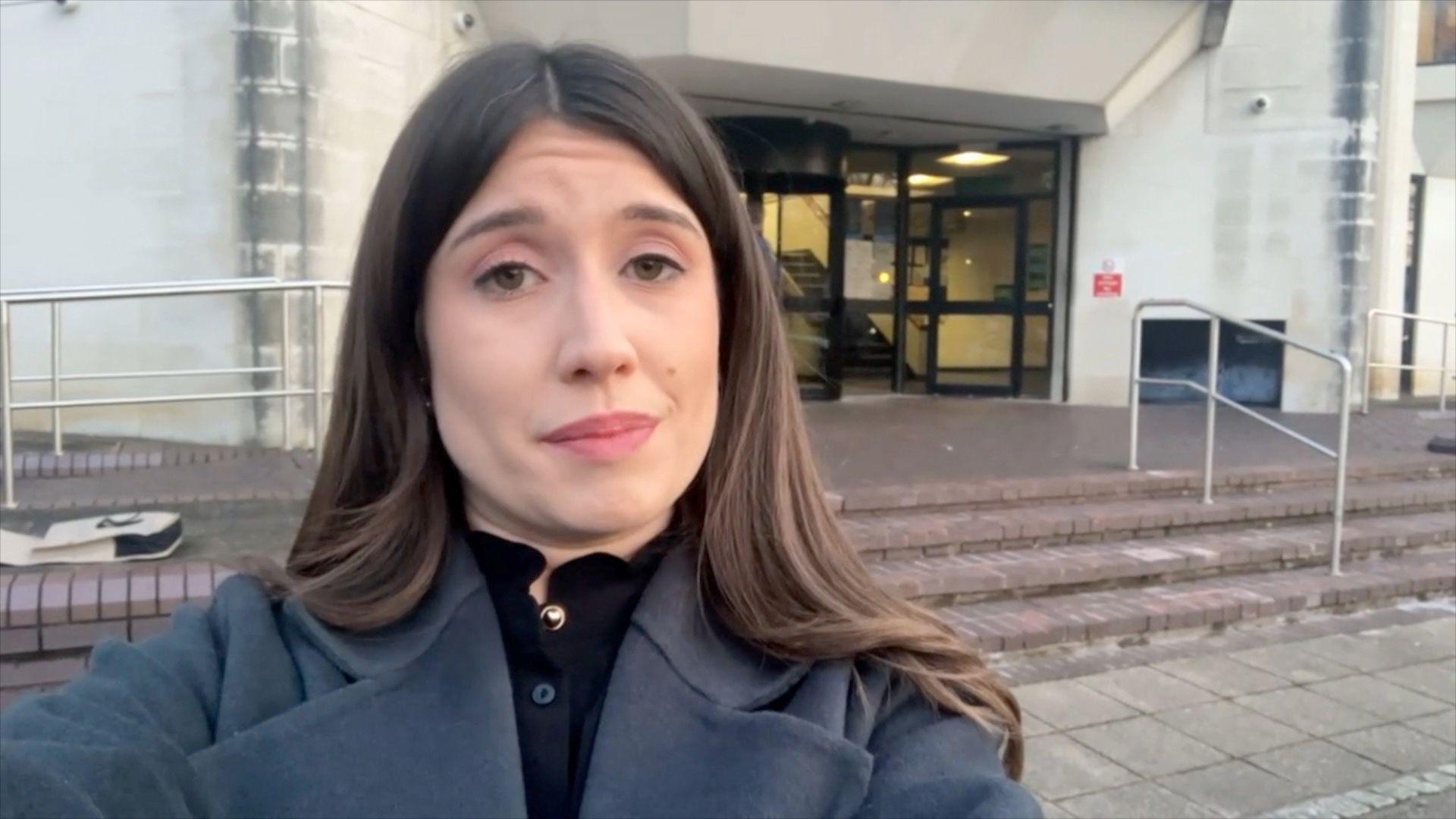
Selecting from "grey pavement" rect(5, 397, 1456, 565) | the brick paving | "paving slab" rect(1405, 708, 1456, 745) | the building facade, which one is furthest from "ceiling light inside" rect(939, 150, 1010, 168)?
"paving slab" rect(1405, 708, 1456, 745)

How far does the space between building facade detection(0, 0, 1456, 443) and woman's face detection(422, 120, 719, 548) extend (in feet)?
17.5

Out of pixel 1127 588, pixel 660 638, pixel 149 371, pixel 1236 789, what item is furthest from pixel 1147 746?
pixel 149 371

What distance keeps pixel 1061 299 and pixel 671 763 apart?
10763 millimetres

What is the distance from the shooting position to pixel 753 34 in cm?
810

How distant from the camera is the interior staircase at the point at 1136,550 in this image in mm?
4941

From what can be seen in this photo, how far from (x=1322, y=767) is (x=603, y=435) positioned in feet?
11.6

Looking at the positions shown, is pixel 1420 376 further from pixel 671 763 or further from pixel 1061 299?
pixel 671 763

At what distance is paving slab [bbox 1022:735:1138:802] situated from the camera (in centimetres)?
359

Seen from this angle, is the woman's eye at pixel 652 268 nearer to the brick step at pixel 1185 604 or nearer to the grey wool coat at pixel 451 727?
the grey wool coat at pixel 451 727

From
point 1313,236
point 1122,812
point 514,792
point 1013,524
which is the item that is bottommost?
point 1122,812

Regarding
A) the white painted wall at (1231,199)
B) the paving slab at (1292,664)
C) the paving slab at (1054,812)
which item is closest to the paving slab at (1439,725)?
the paving slab at (1292,664)

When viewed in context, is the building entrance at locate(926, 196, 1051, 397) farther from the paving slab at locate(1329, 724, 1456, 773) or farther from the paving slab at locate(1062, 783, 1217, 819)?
the paving slab at locate(1062, 783, 1217, 819)

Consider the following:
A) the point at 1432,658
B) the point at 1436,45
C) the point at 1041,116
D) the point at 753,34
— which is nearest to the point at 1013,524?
the point at 1432,658

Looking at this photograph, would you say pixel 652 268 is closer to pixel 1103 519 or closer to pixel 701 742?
pixel 701 742
